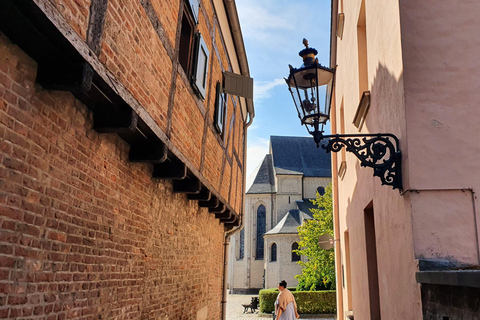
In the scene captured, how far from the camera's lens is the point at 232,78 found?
27.4 feet

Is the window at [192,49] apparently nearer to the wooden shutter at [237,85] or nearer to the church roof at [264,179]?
the wooden shutter at [237,85]

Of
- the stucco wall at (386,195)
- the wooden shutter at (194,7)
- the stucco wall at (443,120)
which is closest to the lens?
the stucco wall at (443,120)

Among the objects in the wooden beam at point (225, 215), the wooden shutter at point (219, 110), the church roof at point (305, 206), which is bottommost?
the wooden beam at point (225, 215)

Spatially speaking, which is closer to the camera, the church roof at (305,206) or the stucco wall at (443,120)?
the stucco wall at (443,120)

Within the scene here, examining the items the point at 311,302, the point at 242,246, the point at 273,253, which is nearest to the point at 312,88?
the point at 311,302

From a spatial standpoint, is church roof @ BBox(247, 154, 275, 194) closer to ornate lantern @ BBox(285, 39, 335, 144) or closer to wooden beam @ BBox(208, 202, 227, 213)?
wooden beam @ BBox(208, 202, 227, 213)

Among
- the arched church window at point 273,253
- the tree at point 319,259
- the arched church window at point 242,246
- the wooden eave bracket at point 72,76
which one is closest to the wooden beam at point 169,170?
the wooden eave bracket at point 72,76

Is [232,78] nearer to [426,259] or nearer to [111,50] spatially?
[111,50]

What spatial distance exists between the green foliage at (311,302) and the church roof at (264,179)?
61.2 ft

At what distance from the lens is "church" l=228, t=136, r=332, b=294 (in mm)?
34438

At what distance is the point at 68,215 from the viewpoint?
3135 mm

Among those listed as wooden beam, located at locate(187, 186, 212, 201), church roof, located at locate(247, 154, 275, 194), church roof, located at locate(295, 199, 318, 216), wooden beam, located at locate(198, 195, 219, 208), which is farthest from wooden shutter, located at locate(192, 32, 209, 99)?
church roof, located at locate(247, 154, 275, 194)

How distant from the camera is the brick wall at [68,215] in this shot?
2.52m

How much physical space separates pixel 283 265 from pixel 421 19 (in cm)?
3152
